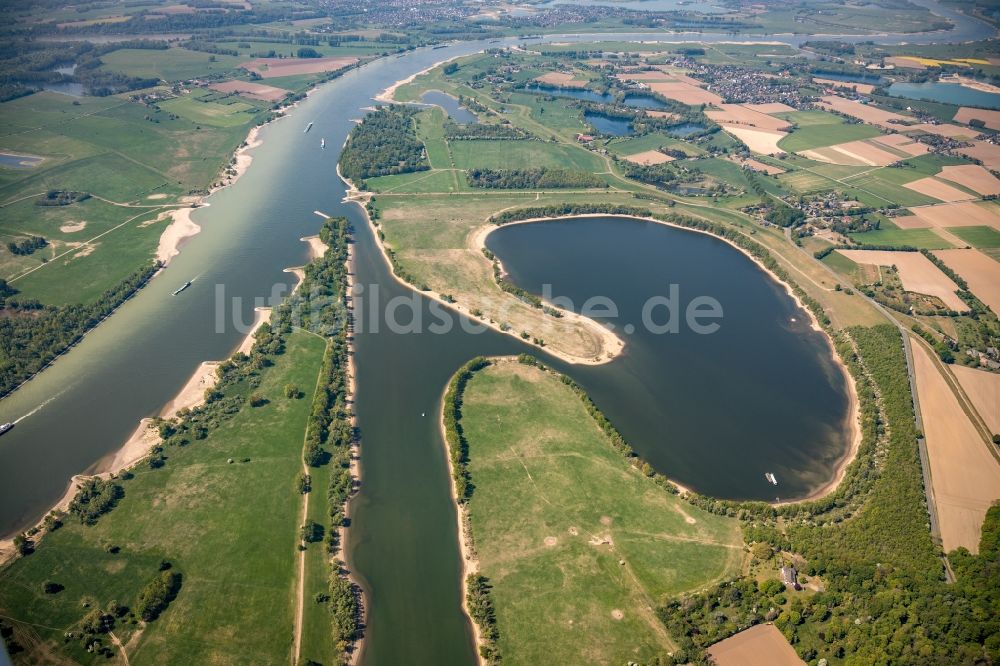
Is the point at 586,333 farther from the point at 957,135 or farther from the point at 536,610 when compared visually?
the point at 957,135

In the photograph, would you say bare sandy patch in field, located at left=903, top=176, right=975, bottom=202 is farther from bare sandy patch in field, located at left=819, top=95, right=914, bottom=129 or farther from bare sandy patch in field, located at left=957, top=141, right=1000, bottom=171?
bare sandy patch in field, located at left=819, top=95, right=914, bottom=129

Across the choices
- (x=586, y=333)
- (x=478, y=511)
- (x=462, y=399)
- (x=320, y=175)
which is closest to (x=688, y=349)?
(x=586, y=333)

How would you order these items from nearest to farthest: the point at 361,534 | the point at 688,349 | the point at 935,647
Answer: the point at 935,647 → the point at 361,534 → the point at 688,349

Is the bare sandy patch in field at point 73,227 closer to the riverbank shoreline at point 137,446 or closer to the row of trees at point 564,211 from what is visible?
the riverbank shoreline at point 137,446

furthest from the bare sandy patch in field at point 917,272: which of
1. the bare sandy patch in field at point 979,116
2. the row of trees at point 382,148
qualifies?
the row of trees at point 382,148

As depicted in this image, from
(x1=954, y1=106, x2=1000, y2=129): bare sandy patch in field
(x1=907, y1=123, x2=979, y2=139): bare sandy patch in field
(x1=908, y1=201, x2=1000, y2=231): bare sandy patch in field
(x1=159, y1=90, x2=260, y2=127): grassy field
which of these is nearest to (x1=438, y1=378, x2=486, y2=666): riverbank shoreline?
(x1=908, y1=201, x2=1000, y2=231): bare sandy patch in field

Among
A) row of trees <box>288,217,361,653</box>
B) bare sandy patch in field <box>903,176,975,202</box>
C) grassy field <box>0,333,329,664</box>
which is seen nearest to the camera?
grassy field <box>0,333,329,664</box>
